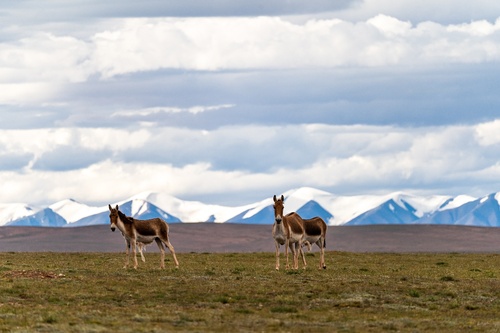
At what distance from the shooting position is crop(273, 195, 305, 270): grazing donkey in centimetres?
5181

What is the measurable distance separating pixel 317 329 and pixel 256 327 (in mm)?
1747

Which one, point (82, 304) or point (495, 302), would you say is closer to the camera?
point (82, 304)

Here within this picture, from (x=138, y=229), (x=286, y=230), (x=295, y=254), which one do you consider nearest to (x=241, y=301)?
(x=286, y=230)

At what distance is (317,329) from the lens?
31.4m

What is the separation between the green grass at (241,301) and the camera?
32031mm

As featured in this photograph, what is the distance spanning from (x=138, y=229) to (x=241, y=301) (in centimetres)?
→ 1694

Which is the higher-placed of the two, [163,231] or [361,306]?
[163,231]

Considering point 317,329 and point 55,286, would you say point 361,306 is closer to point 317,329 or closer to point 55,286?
point 317,329

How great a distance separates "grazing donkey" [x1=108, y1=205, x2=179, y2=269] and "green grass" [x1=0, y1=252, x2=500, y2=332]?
2784mm

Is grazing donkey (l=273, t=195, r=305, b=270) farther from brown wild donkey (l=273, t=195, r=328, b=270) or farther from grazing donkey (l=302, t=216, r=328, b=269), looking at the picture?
grazing donkey (l=302, t=216, r=328, b=269)

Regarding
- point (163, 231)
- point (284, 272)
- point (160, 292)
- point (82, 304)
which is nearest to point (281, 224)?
point (284, 272)

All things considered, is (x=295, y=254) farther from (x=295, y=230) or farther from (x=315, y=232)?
(x=315, y=232)

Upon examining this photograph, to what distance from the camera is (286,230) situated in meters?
52.9

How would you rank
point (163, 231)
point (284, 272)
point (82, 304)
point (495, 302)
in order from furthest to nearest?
1. point (163, 231)
2. point (284, 272)
3. point (495, 302)
4. point (82, 304)
